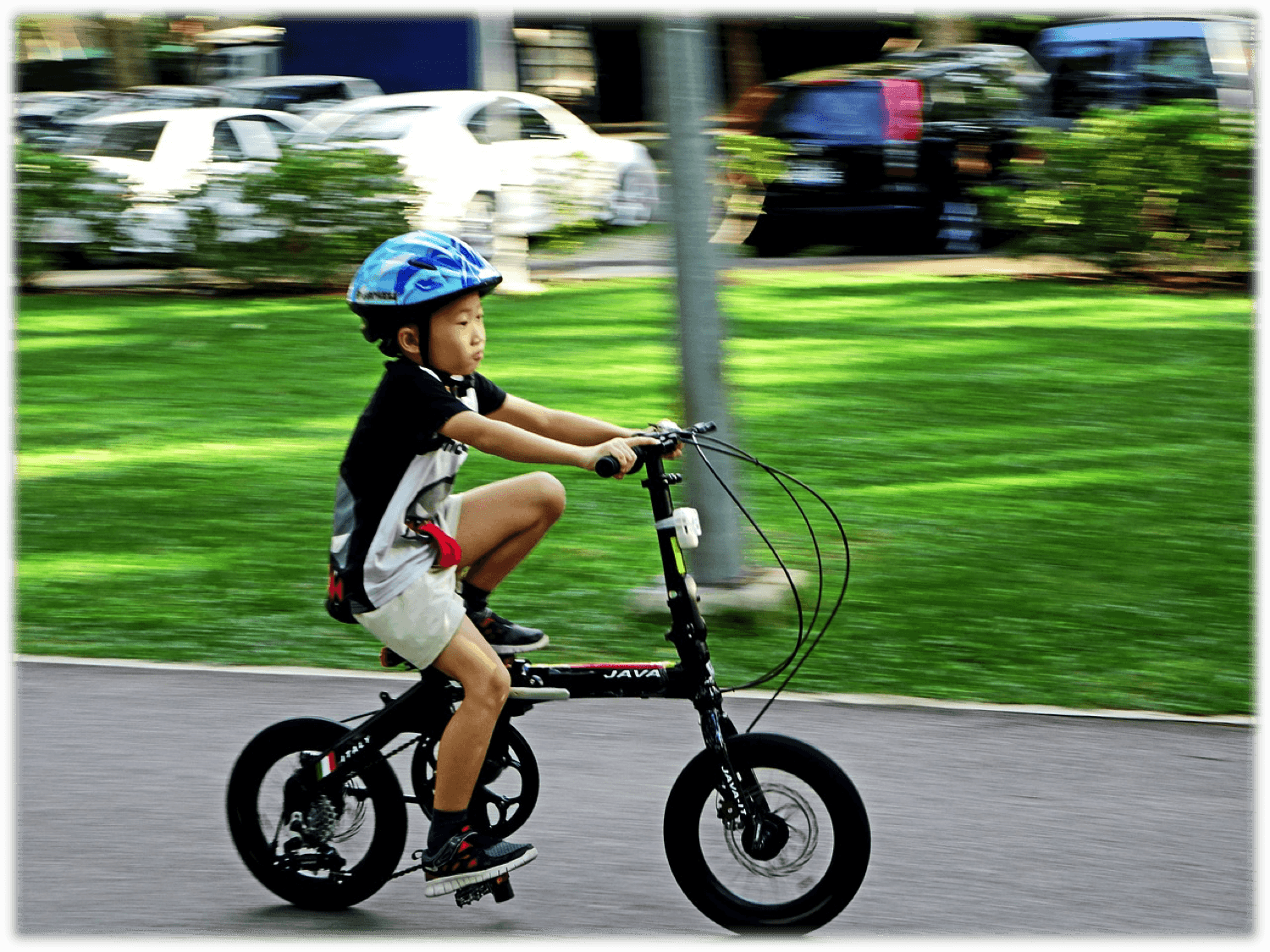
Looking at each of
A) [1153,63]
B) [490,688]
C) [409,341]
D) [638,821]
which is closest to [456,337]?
[409,341]

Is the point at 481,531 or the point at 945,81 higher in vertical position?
the point at 945,81

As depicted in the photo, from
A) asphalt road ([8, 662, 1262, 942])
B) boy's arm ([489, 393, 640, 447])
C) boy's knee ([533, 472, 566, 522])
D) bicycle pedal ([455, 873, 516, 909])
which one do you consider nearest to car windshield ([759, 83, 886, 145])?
asphalt road ([8, 662, 1262, 942])

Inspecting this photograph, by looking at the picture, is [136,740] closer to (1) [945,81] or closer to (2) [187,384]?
(2) [187,384]

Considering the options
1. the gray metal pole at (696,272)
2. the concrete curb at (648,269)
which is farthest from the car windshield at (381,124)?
the gray metal pole at (696,272)

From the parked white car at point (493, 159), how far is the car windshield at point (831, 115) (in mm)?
1817

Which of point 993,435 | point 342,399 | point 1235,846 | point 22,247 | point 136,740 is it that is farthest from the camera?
point 22,247

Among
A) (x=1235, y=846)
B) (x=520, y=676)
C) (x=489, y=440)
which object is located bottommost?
(x=1235, y=846)

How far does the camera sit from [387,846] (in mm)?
4230

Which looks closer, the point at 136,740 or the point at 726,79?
Answer: the point at 136,740

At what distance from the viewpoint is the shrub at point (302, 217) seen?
14.3 meters

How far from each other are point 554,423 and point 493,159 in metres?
11.4

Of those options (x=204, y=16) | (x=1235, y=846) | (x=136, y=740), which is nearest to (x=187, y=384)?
(x=136, y=740)

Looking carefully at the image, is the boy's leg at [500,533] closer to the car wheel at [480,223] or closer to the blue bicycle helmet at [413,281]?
the blue bicycle helmet at [413,281]

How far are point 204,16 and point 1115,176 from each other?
12.9 metres
